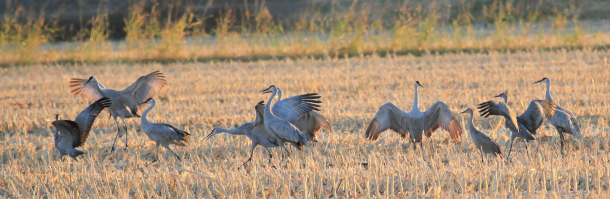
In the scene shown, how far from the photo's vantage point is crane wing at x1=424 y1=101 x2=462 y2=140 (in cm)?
670

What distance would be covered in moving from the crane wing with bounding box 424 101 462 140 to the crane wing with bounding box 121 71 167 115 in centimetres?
365

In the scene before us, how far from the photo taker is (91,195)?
494cm

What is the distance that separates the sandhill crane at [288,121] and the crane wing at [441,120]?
1.31 meters

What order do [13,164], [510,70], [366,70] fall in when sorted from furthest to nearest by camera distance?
[366,70], [510,70], [13,164]

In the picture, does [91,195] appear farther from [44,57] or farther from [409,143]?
[44,57]

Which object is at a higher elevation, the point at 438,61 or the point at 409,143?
the point at 438,61

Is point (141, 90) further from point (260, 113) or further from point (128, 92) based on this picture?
point (260, 113)

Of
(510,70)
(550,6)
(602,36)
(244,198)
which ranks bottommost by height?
(244,198)

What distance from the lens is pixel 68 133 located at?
21.9 ft

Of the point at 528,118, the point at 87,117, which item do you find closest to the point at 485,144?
the point at 528,118

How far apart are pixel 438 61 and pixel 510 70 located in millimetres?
2482

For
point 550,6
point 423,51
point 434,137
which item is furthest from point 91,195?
point 550,6

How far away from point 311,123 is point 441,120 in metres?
1.54

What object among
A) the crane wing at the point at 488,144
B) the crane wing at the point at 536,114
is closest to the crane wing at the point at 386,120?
the crane wing at the point at 488,144
